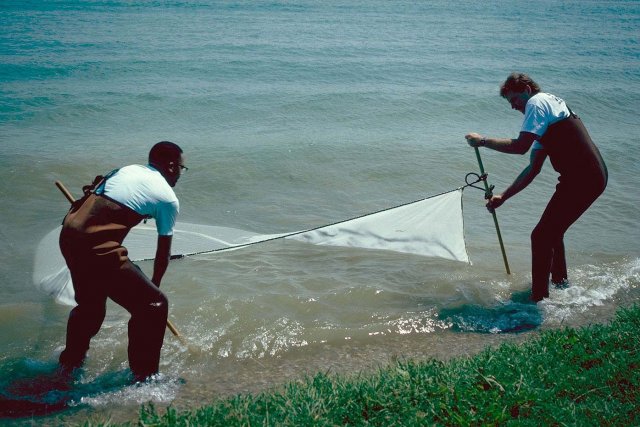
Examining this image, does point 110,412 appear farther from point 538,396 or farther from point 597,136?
point 597,136

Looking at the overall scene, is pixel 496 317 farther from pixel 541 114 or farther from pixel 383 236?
pixel 541 114

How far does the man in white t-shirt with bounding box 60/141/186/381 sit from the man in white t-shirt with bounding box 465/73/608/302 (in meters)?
2.90

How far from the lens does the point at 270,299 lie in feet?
20.1

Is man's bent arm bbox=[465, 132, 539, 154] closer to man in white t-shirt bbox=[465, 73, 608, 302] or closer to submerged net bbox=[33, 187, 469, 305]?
man in white t-shirt bbox=[465, 73, 608, 302]

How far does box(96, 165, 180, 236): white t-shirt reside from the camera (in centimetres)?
397

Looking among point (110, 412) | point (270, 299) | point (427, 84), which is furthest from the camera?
point (427, 84)

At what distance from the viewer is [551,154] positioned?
562cm

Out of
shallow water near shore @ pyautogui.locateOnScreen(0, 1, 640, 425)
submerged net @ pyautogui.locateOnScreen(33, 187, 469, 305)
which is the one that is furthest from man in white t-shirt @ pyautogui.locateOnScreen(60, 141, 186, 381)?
submerged net @ pyautogui.locateOnScreen(33, 187, 469, 305)

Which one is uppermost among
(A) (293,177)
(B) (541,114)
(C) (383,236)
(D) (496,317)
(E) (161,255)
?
(B) (541,114)

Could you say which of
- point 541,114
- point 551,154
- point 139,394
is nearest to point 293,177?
point 551,154

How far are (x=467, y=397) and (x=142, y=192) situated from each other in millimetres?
2336

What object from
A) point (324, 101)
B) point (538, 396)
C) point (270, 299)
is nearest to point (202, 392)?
point (270, 299)

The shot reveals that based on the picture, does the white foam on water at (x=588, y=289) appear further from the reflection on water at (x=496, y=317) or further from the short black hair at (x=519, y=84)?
the short black hair at (x=519, y=84)

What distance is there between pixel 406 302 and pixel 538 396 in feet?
8.11
